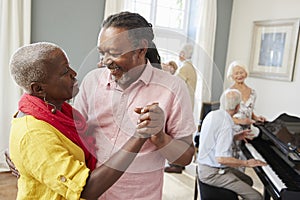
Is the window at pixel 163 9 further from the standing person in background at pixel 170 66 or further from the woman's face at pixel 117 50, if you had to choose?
the woman's face at pixel 117 50

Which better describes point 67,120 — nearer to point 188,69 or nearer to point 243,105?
point 188,69

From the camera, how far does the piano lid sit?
77.9 inches

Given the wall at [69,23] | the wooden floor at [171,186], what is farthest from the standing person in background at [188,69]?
the wall at [69,23]

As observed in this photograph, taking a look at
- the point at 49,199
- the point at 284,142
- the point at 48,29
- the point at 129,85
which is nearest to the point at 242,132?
the point at 284,142

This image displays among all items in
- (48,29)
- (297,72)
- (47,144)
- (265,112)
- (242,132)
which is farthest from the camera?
(265,112)

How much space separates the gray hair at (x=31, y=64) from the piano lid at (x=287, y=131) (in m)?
1.77

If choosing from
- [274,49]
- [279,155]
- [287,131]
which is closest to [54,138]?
[279,155]

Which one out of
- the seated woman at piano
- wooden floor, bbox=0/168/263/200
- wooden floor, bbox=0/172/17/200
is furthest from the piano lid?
wooden floor, bbox=0/172/17/200

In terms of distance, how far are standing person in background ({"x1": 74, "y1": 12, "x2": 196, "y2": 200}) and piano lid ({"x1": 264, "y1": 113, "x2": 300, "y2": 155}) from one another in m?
1.44

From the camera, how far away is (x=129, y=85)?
788 mm

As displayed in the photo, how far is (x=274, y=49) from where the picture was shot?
360 cm

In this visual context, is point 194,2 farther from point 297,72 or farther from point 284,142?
point 284,142

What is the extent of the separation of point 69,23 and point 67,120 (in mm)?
2514

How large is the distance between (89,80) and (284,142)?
1739 mm
